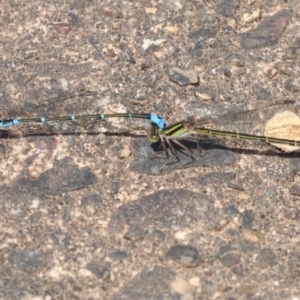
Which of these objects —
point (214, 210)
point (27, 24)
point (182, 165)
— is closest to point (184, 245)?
point (214, 210)

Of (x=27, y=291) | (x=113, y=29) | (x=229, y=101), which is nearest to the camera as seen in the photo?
(x=27, y=291)

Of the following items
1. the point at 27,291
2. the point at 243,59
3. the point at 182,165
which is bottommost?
the point at 27,291

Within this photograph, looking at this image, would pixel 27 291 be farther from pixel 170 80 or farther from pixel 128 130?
pixel 170 80

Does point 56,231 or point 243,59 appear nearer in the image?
point 56,231

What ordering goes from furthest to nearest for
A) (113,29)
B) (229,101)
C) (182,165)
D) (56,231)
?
(113,29) → (229,101) → (182,165) → (56,231)

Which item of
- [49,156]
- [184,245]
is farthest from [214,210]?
[49,156]

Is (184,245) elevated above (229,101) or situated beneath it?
situated beneath

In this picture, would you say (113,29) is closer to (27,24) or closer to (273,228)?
(27,24)
